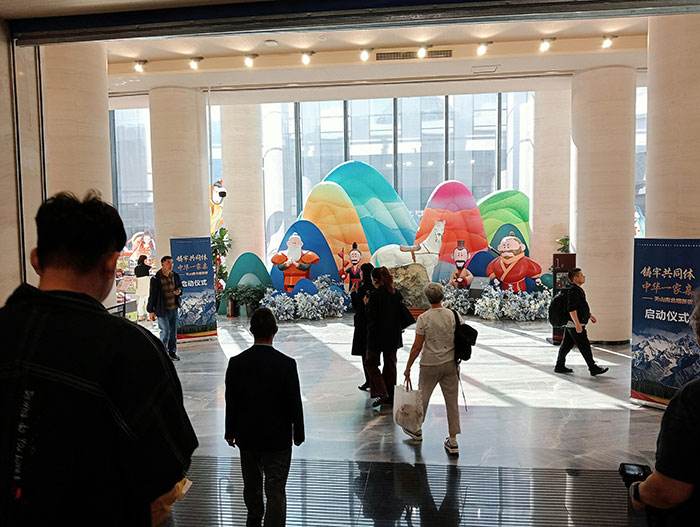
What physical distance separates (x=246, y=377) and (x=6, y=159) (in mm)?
2860

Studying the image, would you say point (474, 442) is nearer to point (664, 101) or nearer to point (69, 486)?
point (664, 101)

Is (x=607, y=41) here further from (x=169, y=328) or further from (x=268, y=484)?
(x=268, y=484)

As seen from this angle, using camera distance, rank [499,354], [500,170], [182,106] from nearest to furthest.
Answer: [499,354]
[182,106]
[500,170]

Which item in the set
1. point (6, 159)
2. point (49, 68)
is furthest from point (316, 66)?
point (6, 159)

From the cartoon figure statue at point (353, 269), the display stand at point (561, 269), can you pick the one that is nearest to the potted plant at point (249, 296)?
the cartoon figure statue at point (353, 269)

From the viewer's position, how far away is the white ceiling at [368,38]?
8.55 meters

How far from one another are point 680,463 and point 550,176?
47.7 ft

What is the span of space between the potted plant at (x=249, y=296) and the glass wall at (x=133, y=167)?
8.11m

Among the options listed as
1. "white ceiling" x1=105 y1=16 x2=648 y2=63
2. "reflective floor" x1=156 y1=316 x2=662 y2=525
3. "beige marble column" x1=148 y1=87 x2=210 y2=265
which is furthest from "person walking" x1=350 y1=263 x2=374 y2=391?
"beige marble column" x1=148 y1=87 x2=210 y2=265

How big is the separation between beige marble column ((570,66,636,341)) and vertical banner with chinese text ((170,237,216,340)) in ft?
21.8

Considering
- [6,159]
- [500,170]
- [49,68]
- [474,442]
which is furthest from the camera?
[500,170]

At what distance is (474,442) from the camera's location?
538 cm

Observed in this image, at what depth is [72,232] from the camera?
1380mm

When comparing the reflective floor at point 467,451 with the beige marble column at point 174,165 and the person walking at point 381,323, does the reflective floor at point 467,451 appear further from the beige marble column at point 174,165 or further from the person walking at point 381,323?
the beige marble column at point 174,165
